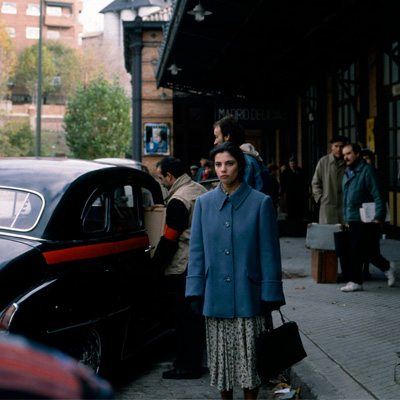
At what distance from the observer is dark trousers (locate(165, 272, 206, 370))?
207 inches

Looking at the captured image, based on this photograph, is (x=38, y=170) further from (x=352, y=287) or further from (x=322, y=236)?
(x=322, y=236)

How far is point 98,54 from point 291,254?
88.0 meters

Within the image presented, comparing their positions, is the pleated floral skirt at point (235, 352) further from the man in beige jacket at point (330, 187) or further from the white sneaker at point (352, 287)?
the man in beige jacket at point (330, 187)

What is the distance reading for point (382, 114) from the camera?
1378 centimetres

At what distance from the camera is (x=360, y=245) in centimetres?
799

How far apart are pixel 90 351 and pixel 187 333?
0.99 metres

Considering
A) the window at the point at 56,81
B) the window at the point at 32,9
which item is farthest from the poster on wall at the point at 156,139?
the window at the point at 32,9

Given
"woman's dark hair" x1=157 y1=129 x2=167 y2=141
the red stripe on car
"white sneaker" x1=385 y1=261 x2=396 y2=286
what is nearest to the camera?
the red stripe on car

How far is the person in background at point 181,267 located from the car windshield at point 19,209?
114 centimetres

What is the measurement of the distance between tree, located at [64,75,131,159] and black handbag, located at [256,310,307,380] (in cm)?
4993

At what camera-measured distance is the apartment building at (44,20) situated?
312 ft

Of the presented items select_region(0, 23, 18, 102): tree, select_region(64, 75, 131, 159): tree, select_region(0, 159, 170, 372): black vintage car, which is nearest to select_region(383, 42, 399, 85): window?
select_region(0, 159, 170, 372): black vintage car

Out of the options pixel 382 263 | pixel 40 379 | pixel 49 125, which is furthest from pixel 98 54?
pixel 40 379

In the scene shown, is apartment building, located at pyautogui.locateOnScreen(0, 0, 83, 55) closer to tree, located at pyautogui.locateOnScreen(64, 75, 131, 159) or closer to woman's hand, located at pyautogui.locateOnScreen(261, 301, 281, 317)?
tree, located at pyautogui.locateOnScreen(64, 75, 131, 159)
